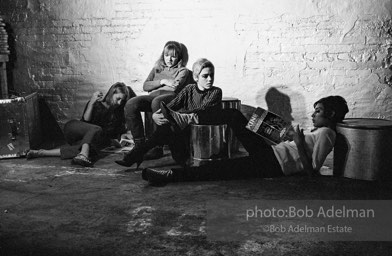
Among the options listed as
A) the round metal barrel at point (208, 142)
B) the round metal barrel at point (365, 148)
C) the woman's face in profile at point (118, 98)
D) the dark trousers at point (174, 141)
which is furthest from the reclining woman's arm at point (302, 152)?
the woman's face in profile at point (118, 98)

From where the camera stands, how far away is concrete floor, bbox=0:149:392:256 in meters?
2.96

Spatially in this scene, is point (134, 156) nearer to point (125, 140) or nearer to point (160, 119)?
point (160, 119)

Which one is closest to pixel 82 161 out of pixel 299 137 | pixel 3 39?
pixel 299 137

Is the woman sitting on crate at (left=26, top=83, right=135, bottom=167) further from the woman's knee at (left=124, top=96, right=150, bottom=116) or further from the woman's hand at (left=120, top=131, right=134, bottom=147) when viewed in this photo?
the woman's knee at (left=124, top=96, right=150, bottom=116)

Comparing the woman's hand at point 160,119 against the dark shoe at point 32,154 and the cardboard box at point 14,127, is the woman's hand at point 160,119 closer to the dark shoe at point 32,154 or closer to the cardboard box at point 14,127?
the dark shoe at point 32,154

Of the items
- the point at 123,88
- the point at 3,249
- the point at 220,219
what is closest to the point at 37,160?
the point at 123,88

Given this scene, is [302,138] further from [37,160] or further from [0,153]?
[0,153]

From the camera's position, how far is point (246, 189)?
428 centimetres

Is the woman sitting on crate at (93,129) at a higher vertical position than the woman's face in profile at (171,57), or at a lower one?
lower

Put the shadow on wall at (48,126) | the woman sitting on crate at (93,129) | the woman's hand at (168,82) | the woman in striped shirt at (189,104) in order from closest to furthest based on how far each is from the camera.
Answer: the woman in striped shirt at (189,104), the woman sitting on crate at (93,129), the woman's hand at (168,82), the shadow on wall at (48,126)

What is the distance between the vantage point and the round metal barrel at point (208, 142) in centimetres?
520

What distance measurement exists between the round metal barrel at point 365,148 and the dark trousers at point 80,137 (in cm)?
326

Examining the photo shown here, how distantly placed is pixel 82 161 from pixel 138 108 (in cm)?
111

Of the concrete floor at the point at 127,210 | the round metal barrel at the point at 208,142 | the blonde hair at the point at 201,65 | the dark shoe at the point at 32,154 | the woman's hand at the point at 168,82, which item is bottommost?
the concrete floor at the point at 127,210
